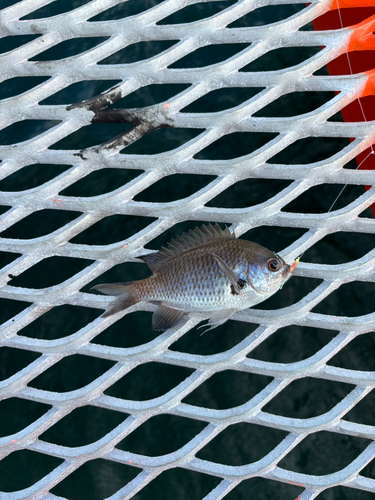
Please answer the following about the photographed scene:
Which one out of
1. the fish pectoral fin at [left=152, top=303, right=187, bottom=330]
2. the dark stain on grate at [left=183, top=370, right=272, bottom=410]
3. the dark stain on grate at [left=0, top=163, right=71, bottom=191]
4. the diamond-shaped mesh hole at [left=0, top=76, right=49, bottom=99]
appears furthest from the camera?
the diamond-shaped mesh hole at [left=0, top=76, right=49, bottom=99]

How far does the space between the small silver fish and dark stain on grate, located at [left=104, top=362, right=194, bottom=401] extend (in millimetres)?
1186

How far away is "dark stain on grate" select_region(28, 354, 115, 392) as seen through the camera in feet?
12.2

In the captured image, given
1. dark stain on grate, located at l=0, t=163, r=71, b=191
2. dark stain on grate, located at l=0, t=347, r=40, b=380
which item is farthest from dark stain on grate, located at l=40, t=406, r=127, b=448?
dark stain on grate, located at l=0, t=163, r=71, b=191

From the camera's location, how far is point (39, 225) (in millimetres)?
4109

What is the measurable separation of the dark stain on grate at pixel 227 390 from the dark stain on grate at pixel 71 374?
83 centimetres

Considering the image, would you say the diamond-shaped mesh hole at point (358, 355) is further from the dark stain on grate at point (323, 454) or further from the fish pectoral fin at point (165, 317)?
the fish pectoral fin at point (165, 317)

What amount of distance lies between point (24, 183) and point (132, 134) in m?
1.98

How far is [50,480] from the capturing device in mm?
3143

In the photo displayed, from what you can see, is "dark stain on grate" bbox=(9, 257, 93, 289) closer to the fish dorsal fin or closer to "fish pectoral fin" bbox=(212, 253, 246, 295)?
the fish dorsal fin

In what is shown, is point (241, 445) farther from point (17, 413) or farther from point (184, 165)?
point (184, 165)

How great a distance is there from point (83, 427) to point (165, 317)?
1659 mm

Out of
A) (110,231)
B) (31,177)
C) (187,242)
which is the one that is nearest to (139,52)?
(31,177)

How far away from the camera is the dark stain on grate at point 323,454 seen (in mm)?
3490

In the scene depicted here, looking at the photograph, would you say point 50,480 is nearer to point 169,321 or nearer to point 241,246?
point 169,321
